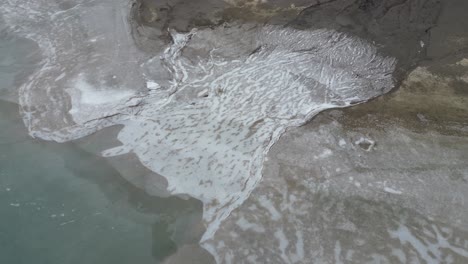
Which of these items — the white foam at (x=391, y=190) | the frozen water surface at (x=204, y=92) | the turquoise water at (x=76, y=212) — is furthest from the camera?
the frozen water surface at (x=204, y=92)

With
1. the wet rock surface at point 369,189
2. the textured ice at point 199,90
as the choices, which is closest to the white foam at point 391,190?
the wet rock surface at point 369,189

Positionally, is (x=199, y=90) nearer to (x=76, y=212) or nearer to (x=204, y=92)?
(x=204, y=92)

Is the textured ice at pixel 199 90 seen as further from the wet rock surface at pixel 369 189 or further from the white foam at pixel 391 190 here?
the white foam at pixel 391 190

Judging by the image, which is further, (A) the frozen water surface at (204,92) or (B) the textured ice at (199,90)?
(B) the textured ice at (199,90)

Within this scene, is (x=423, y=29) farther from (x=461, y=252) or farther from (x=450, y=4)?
(x=461, y=252)

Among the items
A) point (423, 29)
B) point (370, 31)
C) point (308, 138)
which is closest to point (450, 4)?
point (423, 29)

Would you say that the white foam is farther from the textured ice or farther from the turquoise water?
the turquoise water

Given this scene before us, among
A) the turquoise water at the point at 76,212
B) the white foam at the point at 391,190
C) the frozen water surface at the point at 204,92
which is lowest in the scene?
the white foam at the point at 391,190
